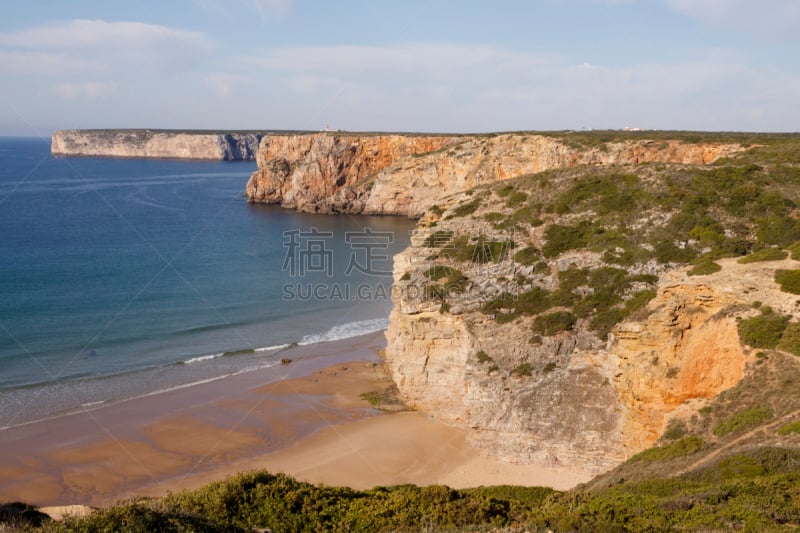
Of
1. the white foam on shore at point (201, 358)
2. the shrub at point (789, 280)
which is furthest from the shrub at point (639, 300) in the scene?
the white foam on shore at point (201, 358)

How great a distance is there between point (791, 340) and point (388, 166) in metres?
68.4

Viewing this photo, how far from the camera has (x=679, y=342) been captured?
1728 cm

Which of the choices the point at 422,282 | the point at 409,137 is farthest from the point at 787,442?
the point at 409,137

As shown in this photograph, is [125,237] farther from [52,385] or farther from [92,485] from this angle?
[92,485]

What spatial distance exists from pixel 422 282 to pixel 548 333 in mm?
5427

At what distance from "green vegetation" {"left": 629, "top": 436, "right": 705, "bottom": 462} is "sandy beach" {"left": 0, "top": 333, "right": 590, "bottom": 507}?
3204 millimetres

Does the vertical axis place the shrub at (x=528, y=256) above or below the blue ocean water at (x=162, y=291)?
above

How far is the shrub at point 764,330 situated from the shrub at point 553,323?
248 inches

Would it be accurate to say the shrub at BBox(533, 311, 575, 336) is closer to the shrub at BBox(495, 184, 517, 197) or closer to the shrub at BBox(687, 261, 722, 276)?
the shrub at BBox(687, 261, 722, 276)

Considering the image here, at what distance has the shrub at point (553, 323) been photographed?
21688 millimetres

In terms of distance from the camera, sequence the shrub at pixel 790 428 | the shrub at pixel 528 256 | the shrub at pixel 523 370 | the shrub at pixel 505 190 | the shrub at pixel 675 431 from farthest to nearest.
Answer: the shrub at pixel 505 190 < the shrub at pixel 528 256 < the shrub at pixel 523 370 < the shrub at pixel 675 431 < the shrub at pixel 790 428

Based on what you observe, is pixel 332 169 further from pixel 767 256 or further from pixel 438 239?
pixel 767 256

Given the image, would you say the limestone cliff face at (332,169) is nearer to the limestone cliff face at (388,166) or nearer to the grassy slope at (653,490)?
the limestone cliff face at (388,166)

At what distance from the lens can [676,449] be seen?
1502 centimetres
